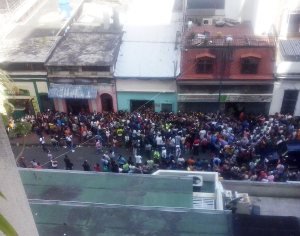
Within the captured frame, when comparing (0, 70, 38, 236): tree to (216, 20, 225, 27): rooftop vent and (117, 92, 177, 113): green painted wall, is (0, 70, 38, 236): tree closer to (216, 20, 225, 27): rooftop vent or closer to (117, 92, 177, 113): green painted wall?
(117, 92, 177, 113): green painted wall

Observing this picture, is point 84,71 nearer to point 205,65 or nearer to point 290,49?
point 205,65

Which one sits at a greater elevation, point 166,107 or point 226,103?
point 226,103

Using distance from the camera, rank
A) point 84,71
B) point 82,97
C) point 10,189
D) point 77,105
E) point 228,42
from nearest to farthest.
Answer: point 10,189 → point 228,42 → point 84,71 → point 82,97 → point 77,105

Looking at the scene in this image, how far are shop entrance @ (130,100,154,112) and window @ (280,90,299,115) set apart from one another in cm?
888

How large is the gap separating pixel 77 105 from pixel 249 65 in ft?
39.8

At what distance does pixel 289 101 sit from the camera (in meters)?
26.5

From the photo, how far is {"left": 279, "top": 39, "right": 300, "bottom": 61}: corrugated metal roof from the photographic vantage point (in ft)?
80.6

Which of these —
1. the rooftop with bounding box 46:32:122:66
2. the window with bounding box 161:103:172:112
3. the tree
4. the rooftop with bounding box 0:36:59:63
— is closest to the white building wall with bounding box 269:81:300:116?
the window with bounding box 161:103:172:112

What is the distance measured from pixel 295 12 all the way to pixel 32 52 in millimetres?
17684

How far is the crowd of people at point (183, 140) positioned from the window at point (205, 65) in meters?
2.85

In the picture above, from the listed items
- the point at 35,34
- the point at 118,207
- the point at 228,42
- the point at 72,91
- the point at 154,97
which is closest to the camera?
the point at 118,207

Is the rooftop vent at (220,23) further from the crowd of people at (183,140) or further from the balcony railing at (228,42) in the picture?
the crowd of people at (183,140)

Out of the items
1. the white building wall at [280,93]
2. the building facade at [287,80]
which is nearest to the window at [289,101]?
the building facade at [287,80]

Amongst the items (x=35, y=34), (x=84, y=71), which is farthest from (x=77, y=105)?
(x=35, y=34)
